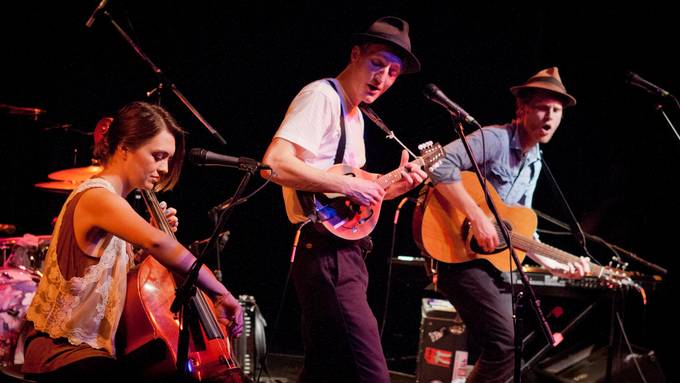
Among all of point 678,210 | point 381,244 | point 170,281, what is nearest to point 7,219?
point 381,244

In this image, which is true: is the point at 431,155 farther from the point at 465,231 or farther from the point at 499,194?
the point at 499,194

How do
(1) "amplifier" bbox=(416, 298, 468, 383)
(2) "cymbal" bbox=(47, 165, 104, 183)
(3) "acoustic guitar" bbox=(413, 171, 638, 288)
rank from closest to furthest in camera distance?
(3) "acoustic guitar" bbox=(413, 171, 638, 288)
(2) "cymbal" bbox=(47, 165, 104, 183)
(1) "amplifier" bbox=(416, 298, 468, 383)

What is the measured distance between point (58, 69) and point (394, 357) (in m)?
4.92

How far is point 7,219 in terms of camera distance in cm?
675

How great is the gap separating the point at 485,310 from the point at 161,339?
86.0 inches

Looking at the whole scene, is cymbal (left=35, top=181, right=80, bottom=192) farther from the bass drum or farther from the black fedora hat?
the black fedora hat

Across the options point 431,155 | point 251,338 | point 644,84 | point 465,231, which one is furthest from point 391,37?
point 251,338

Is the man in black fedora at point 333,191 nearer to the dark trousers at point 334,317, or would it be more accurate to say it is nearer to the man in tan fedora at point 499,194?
the dark trousers at point 334,317

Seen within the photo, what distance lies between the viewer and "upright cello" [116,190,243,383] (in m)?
2.83

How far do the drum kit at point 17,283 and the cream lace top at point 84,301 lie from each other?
2220 mm

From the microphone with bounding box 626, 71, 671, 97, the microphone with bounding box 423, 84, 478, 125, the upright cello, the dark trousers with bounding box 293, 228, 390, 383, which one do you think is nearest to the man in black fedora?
the dark trousers with bounding box 293, 228, 390, 383

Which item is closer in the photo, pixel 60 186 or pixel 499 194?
pixel 499 194

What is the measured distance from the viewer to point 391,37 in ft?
12.2

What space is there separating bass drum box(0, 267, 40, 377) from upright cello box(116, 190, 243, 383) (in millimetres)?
2465
